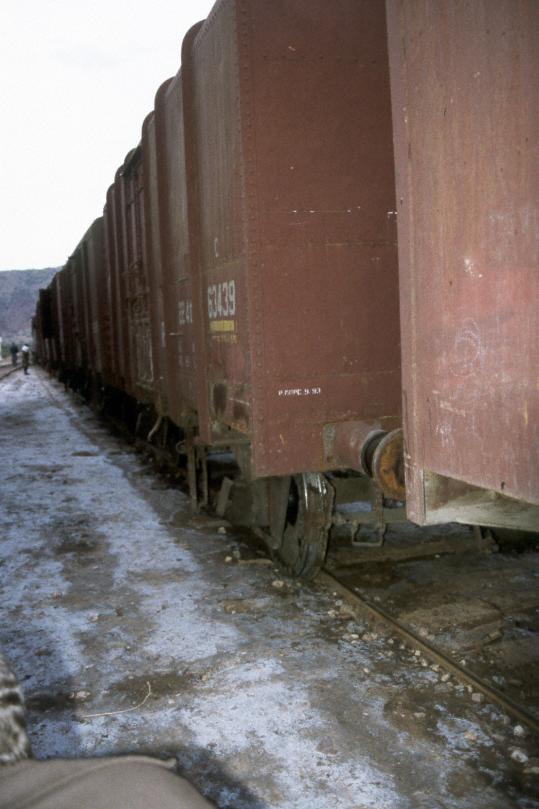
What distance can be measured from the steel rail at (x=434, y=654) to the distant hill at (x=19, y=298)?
127 m

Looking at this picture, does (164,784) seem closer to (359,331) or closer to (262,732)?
(262,732)

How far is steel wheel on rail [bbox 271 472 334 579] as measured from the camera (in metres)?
5.40

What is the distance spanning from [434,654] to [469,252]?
112 inches

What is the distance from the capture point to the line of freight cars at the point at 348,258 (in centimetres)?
242

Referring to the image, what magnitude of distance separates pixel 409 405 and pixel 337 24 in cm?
308

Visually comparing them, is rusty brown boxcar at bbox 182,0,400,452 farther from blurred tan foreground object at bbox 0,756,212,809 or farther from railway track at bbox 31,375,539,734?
blurred tan foreground object at bbox 0,756,212,809

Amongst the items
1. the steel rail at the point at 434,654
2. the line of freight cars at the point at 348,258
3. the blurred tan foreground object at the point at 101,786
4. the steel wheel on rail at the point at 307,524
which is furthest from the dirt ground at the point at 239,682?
the blurred tan foreground object at the point at 101,786

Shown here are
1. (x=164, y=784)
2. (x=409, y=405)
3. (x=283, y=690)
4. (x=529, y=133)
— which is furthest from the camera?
(x=283, y=690)

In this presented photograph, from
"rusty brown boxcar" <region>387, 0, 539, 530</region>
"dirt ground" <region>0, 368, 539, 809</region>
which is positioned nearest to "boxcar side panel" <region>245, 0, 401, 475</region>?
"dirt ground" <region>0, 368, 539, 809</region>

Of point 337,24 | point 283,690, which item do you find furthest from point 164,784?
point 337,24

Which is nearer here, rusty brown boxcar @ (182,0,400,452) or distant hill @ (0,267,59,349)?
rusty brown boxcar @ (182,0,400,452)

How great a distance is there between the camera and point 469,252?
2578 millimetres

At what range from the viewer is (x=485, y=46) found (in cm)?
240

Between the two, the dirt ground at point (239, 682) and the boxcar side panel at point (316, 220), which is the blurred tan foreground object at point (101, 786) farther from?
the boxcar side panel at point (316, 220)
